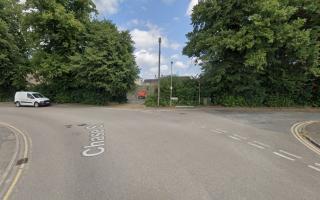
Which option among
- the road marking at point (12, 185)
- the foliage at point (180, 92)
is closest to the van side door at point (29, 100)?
the foliage at point (180, 92)

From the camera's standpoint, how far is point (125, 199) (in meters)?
5.76

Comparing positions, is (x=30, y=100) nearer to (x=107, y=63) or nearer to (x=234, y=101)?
(x=107, y=63)

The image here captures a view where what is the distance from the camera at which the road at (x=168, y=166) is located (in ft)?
20.2

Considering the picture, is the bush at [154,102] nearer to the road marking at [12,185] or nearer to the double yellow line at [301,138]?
the double yellow line at [301,138]

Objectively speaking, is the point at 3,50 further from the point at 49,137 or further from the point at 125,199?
the point at 125,199

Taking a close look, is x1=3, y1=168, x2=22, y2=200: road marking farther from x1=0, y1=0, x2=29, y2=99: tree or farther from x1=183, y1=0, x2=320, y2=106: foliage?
x1=0, y1=0, x2=29, y2=99: tree

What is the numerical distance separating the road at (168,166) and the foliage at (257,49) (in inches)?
560

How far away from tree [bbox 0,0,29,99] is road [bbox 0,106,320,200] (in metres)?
26.9

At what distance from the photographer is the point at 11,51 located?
3691 cm

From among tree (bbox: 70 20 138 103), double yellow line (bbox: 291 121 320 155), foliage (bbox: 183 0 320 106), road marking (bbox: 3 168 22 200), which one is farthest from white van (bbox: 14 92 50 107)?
double yellow line (bbox: 291 121 320 155)

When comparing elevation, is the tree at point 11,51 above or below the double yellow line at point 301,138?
above

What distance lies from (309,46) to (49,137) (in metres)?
25.0

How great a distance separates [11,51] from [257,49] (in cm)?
3073

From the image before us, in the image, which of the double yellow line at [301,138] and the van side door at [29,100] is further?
the van side door at [29,100]
